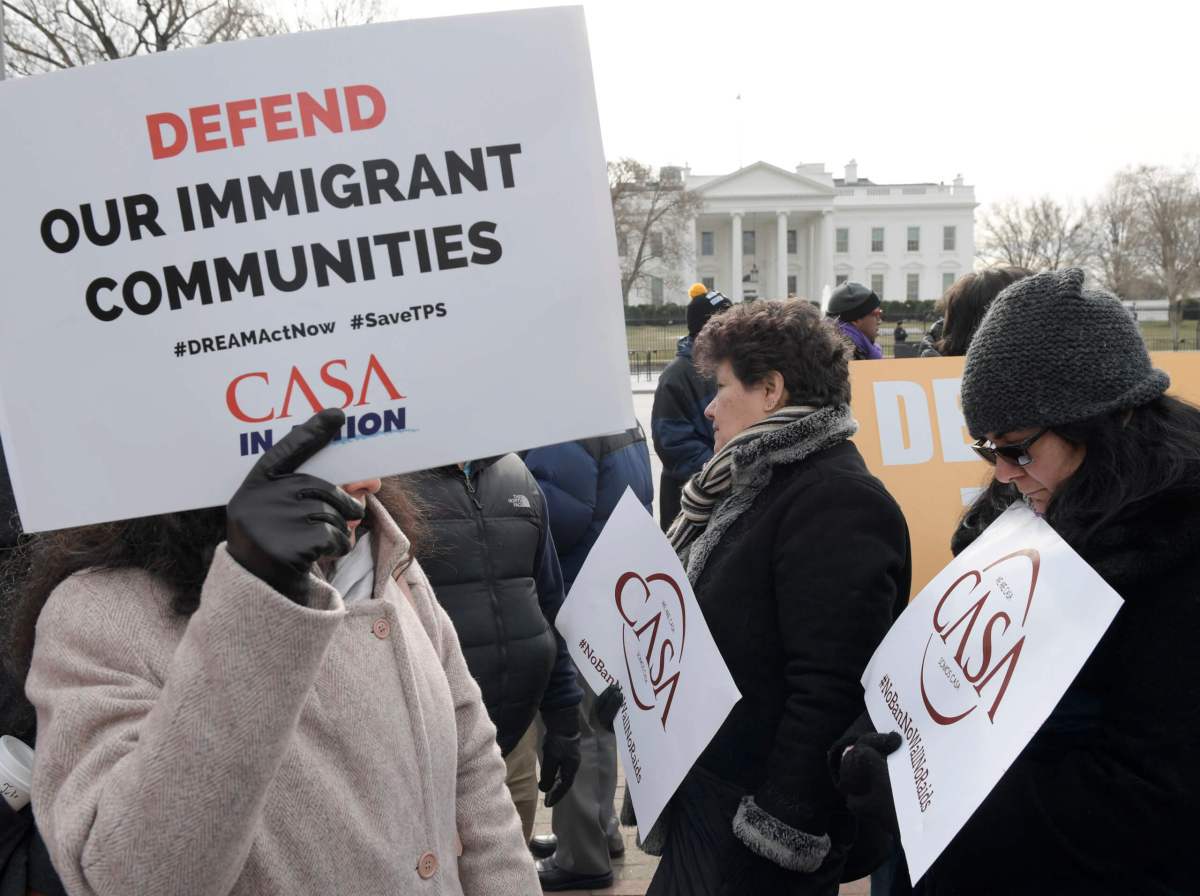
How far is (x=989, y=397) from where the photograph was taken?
1.83m

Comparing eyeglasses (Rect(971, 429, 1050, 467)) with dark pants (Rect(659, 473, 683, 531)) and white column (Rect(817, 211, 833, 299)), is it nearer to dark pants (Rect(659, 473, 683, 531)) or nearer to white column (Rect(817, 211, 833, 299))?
dark pants (Rect(659, 473, 683, 531))

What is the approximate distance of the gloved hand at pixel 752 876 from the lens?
217 cm

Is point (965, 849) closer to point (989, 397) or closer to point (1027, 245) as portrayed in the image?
point (989, 397)

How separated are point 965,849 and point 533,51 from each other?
1570mm

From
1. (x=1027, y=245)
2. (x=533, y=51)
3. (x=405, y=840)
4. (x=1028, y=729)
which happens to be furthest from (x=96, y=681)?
(x=1027, y=245)

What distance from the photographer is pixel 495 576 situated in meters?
2.78

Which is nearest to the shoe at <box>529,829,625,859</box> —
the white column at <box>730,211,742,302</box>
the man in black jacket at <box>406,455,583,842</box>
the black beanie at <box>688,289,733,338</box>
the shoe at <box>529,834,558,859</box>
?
the shoe at <box>529,834,558,859</box>

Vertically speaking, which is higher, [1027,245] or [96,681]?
[96,681]

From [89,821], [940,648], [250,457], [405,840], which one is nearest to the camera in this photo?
[89,821]

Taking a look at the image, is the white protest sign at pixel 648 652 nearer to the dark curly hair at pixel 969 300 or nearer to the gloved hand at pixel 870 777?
the gloved hand at pixel 870 777

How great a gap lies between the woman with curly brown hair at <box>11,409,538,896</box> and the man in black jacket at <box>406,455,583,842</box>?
1135mm

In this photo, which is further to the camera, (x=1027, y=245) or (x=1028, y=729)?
(x=1027, y=245)

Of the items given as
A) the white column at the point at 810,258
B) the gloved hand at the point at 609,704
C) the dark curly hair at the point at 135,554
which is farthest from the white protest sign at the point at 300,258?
the white column at the point at 810,258

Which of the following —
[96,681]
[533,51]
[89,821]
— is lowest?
[89,821]
